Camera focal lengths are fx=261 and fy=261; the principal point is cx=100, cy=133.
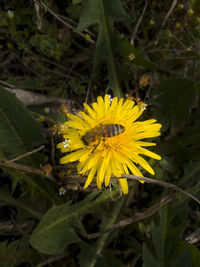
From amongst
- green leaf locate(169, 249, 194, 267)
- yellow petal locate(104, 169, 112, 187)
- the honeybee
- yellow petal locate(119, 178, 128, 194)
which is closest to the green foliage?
green leaf locate(169, 249, 194, 267)

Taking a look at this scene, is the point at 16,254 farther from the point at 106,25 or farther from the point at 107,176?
the point at 106,25

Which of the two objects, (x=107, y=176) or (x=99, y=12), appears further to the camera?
(x=99, y=12)

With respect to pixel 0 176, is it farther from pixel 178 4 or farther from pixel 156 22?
A: pixel 178 4

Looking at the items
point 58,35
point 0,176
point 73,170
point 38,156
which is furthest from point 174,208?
point 58,35

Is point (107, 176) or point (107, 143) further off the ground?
point (107, 143)

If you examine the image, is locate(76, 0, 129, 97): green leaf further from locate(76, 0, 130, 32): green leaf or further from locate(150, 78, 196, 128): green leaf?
locate(150, 78, 196, 128): green leaf

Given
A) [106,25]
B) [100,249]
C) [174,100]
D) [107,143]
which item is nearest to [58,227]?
[100,249]

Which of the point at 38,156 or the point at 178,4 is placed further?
the point at 178,4
